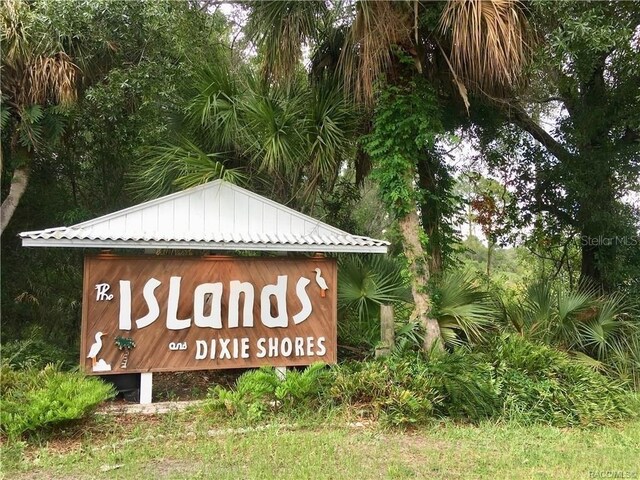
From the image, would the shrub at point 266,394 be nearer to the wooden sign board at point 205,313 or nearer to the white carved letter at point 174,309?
the wooden sign board at point 205,313

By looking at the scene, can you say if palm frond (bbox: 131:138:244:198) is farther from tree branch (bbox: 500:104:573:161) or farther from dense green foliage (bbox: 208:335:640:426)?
tree branch (bbox: 500:104:573:161)

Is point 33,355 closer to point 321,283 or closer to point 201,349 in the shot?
point 201,349

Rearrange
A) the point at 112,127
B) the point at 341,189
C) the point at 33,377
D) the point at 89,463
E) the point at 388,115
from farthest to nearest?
the point at 341,189 → the point at 112,127 → the point at 388,115 → the point at 33,377 → the point at 89,463

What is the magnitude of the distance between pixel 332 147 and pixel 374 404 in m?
3.79

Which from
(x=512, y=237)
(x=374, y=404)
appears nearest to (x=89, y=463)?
(x=374, y=404)

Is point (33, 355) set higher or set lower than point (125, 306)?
lower

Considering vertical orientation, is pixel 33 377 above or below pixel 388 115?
below

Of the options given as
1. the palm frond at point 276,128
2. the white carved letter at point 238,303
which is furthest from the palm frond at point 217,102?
the white carved letter at point 238,303

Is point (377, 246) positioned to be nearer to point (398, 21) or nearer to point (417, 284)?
point (417, 284)

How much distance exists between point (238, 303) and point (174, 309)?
830mm

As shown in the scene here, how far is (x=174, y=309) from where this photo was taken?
21.7 ft

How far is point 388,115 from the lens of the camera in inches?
287

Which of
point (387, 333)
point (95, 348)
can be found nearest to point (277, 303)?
point (387, 333)

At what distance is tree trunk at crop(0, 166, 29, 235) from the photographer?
795 centimetres
